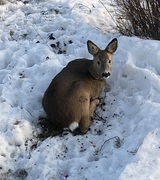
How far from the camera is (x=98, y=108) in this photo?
231 inches

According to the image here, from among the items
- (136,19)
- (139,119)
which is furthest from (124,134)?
(136,19)

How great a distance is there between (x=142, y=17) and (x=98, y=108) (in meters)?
1.66

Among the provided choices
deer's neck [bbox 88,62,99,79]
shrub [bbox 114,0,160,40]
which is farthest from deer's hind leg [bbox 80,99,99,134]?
shrub [bbox 114,0,160,40]

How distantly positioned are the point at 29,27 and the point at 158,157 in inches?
150

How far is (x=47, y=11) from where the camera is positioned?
811cm

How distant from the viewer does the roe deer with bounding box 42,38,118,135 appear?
5516 millimetres

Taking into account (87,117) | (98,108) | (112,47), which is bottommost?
(98,108)

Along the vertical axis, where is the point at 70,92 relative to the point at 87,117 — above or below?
above

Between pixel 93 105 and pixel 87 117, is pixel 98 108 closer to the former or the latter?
pixel 93 105

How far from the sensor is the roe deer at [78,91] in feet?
18.1

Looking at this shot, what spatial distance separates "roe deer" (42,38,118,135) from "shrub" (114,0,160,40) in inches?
34.8

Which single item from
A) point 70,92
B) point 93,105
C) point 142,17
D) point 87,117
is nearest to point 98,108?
point 93,105

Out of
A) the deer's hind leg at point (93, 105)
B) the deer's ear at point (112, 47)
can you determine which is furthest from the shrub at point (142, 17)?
the deer's hind leg at point (93, 105)

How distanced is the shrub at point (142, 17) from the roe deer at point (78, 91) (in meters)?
0.88
